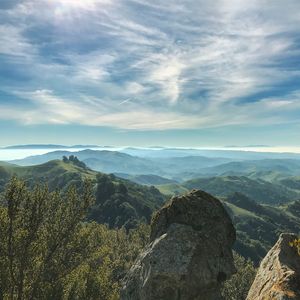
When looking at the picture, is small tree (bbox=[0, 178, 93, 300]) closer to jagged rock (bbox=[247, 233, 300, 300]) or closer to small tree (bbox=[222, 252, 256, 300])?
jagged rock (bbox=[247, 233, 300, 300])

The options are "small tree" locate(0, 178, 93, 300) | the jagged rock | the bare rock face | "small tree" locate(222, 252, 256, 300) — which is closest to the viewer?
the jagged rock

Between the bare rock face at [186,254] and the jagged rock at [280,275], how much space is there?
5.32 metres

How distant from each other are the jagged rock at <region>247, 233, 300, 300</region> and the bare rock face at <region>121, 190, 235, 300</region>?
532 cm

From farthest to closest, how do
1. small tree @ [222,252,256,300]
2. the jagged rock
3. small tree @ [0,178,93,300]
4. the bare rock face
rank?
small tree @ [222,252,256,300] → small tree @ [0,178,93,300] → the bare rock face → the jagged rock

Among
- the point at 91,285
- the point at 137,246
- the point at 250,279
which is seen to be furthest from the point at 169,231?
the point at 137,246

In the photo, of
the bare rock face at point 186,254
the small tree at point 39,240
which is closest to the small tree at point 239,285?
the small tree at point 39,240

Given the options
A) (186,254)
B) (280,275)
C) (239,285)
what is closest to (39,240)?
(186,254)

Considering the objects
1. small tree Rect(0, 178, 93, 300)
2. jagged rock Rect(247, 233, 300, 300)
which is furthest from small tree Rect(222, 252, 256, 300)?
jagged rock Rect(247, 233, 300, 300)

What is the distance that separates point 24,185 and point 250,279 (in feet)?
456

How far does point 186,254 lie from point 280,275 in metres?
8.91

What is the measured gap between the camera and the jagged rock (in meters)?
19.5

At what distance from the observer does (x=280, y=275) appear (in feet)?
70.1

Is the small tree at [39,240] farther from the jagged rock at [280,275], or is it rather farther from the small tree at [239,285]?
the small tree at [239,285]

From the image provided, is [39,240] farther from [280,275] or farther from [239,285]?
[239,285]
